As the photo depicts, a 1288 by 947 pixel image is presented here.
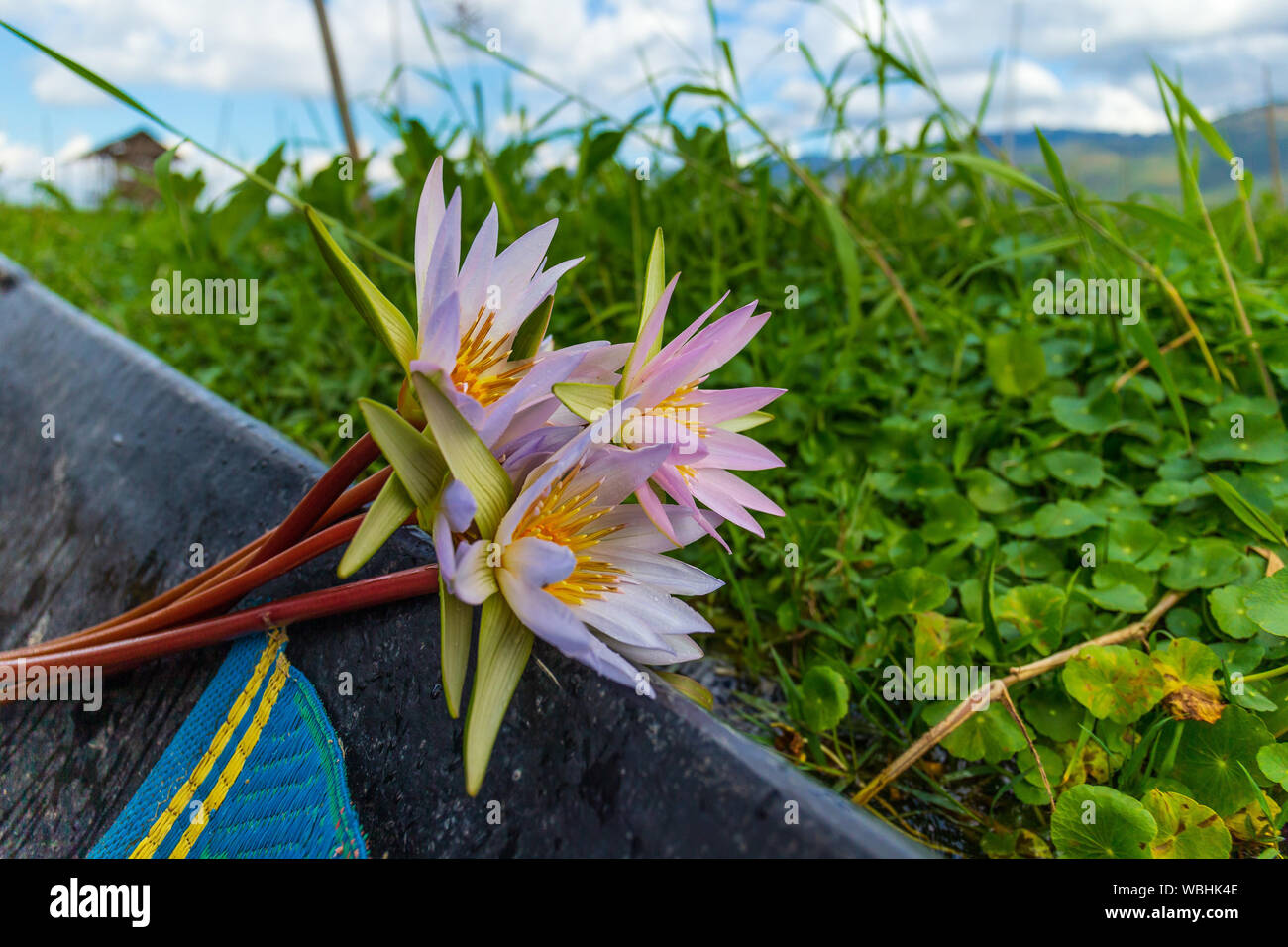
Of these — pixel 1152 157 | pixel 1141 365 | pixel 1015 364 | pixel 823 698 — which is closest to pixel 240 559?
pixel 823 698

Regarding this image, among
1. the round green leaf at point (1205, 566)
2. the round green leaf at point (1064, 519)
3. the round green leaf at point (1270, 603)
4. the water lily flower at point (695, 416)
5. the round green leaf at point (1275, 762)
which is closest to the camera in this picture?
the water lily flower at point (695, 416)

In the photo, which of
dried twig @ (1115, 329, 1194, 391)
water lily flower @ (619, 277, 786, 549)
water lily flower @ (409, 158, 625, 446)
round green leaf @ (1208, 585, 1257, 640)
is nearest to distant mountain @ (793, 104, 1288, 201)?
dried twig @ (1115, 329, 1194, 391)

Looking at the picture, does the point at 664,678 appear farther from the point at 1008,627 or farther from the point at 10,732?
the point at 10,732

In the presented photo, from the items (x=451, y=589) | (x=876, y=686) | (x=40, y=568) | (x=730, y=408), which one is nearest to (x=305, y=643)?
(x=451, y=589)

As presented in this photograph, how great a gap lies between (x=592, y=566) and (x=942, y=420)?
104 centimetres

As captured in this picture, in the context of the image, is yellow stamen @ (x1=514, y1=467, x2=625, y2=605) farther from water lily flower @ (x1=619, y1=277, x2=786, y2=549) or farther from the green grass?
the green grass

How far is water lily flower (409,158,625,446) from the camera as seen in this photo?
0.71 meters

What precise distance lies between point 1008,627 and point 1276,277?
1203mm

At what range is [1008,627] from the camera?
1.20 m

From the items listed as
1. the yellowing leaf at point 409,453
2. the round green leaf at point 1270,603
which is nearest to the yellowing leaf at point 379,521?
the yellowing leaf at point 409,453

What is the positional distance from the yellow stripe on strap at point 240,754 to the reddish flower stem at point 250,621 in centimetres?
7

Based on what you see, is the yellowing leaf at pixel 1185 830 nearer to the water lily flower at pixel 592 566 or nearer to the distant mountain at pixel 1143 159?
the water lily flower at pixel 592 566

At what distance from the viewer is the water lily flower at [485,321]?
71 cm

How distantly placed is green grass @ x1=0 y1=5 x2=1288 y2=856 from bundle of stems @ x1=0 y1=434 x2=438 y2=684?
21.6 inches
